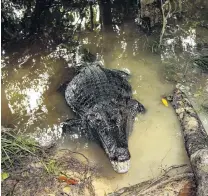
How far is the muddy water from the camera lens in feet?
14.4

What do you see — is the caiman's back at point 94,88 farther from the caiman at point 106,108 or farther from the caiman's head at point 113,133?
the caiman's head at point 113,133

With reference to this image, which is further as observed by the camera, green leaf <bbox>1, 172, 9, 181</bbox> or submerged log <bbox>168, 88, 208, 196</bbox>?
green leaf <bbox>1, 172, 9, 181</bbox>

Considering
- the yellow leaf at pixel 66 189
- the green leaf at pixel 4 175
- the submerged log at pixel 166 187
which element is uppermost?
the green leaf at pixel 4 175

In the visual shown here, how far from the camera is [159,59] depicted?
6.04 metres

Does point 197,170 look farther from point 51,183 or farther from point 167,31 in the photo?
point 167,31

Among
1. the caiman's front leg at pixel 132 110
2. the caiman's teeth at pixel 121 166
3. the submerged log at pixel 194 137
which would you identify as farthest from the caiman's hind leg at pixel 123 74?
the caiman's teeth at pixel 121 166

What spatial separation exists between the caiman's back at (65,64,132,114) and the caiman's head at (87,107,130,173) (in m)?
0.25

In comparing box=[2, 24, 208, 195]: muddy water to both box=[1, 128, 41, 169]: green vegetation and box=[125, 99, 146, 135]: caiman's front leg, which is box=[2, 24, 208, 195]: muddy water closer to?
box=[125, 99, 146, 135]: caiman's front leg

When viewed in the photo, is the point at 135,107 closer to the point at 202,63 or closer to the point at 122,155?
the point at 122,155

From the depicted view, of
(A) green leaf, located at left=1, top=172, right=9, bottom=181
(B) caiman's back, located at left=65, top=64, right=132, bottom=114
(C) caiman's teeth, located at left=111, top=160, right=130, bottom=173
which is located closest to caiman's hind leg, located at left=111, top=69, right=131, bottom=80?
(B) caiman's back, located at left=65, top=64, right=132, bottom=114

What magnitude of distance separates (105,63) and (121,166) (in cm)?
243

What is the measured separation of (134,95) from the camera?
17.9 feet

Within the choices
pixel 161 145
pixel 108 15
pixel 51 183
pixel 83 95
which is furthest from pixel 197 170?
pixel 108 15

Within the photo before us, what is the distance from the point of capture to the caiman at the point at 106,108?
4.41 m
